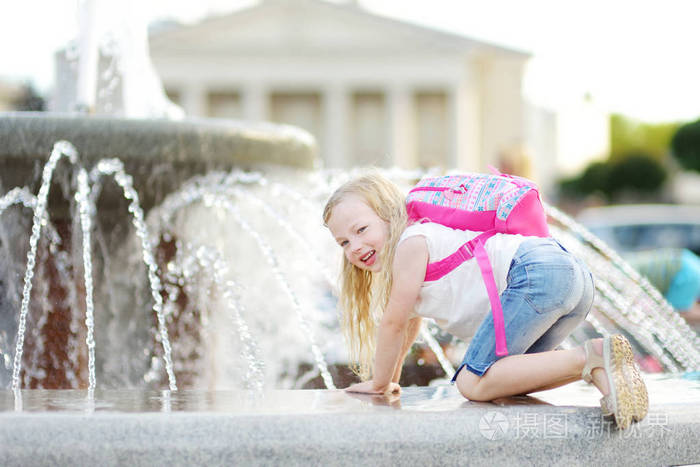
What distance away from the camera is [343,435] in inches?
83.7

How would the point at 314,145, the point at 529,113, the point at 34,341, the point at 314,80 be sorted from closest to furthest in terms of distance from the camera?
the point at 34,341 → the point at 314,145 → the point at 314,80 → the point at 529,113

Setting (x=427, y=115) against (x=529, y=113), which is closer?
(x=427, y=115)

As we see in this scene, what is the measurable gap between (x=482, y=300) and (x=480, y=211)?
0.72 ft

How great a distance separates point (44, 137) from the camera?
11.9ft

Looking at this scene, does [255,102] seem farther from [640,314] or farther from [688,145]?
[640,314]

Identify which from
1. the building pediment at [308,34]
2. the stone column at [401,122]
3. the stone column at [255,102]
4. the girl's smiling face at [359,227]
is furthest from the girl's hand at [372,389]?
the stone column at [255,102]

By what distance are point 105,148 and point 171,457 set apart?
6.14 feet

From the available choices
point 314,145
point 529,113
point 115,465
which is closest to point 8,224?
point 314,145

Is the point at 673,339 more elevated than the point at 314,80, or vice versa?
the point at 314,80

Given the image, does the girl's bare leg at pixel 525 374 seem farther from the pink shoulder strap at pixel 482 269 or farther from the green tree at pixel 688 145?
the green tree at pixel 688 145

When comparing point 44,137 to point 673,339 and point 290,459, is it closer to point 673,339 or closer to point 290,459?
point 290,459

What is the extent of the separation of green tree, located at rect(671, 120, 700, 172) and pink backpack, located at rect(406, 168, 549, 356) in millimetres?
48029

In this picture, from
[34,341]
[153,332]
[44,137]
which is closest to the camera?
[44,137]

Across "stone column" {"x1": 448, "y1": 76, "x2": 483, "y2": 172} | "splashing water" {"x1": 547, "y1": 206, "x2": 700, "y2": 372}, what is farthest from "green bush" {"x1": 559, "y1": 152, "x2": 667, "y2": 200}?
"splashing water" {"x1": 547, "y1": 206, "x2": 700, "y2": 372}
